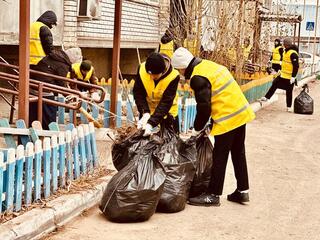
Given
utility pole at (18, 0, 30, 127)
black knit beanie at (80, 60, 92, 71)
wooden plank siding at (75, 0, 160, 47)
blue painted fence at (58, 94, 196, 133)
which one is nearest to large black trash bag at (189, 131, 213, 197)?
utility pole at (18, 0, 30, 127)

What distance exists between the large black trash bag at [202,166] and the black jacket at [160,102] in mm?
456

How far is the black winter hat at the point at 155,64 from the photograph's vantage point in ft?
21.0

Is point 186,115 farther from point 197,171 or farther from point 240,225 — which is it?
point 240,225

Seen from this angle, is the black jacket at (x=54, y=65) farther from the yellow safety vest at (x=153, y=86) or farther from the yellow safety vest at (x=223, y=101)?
the yellow safety vest at (x=223, y=101)

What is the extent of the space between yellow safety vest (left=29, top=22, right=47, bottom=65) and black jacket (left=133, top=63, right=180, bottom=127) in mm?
2198

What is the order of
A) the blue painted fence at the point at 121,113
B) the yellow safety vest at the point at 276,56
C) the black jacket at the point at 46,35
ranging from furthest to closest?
the yellow safety vest at the point at 276,56 → the blue painted fence at the point at 121,113 → the black jacket at the point at 46,35

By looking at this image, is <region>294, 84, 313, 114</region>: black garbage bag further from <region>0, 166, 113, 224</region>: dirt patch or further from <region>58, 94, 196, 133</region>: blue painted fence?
<region>0, 166, 113, 224</region>: dirt patch

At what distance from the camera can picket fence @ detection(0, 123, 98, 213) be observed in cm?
497

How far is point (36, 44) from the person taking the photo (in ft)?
28.5

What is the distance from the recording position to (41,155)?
5441 mm

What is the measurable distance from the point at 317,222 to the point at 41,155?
252 cm

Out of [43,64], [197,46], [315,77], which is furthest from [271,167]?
[315,77]

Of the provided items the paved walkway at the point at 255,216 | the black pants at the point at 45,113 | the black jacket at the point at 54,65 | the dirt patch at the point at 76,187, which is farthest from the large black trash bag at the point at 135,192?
the black jacket at the point at 54,65

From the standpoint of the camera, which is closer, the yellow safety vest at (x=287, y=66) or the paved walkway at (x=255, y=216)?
the paved walkway at (x=255, y=216)
